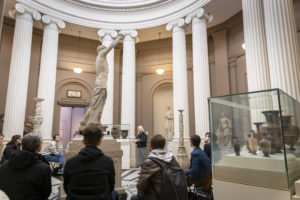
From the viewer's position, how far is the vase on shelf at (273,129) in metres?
2.77

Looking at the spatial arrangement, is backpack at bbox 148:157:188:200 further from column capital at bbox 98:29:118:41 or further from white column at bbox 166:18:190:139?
column capital at bbox 98:29:118:41

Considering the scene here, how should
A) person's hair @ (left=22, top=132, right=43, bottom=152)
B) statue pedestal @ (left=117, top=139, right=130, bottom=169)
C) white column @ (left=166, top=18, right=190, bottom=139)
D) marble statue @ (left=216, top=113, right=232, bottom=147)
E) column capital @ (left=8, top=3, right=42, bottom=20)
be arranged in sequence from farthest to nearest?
white column @ (left=166, top=18, right=190, bottom=139), statue pedestal @ (left=117, top=139, right=130, bottom=169), column capital @ (left=8, top=3, right=42, bottom=20), marble statue @ (left=216, top=113, right=232, bottom=147), person's hair @ (left=22, top=132, right=43, bottom=152)

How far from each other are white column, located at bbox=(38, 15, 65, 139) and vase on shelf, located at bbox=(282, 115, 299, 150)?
30.5 ft

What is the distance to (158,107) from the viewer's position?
46.0 ft

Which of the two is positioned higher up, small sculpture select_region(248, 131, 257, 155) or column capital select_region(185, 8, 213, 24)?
column capital select_region(185, 8, 213, 24)

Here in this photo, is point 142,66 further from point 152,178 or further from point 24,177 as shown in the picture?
point 24,177

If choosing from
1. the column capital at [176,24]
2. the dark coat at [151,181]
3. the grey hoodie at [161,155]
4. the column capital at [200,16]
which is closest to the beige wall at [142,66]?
the column capital at [200,16]

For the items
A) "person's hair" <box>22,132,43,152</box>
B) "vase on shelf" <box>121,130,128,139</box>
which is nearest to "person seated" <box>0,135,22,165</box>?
"person's hair" <box>22,132,43,152</box>

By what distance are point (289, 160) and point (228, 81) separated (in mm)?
9094

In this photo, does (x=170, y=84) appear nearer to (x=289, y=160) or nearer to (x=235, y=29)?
(x=235, y=29)

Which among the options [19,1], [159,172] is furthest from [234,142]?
[19,1]

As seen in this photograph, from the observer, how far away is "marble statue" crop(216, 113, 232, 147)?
3439 mm

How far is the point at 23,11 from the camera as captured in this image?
30.6 ft

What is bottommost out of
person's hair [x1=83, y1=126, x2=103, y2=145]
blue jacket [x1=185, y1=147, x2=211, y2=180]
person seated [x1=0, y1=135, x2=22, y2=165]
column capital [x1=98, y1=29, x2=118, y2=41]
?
blue jacket [x1=185, y1=147, x2=211, y2=180]
